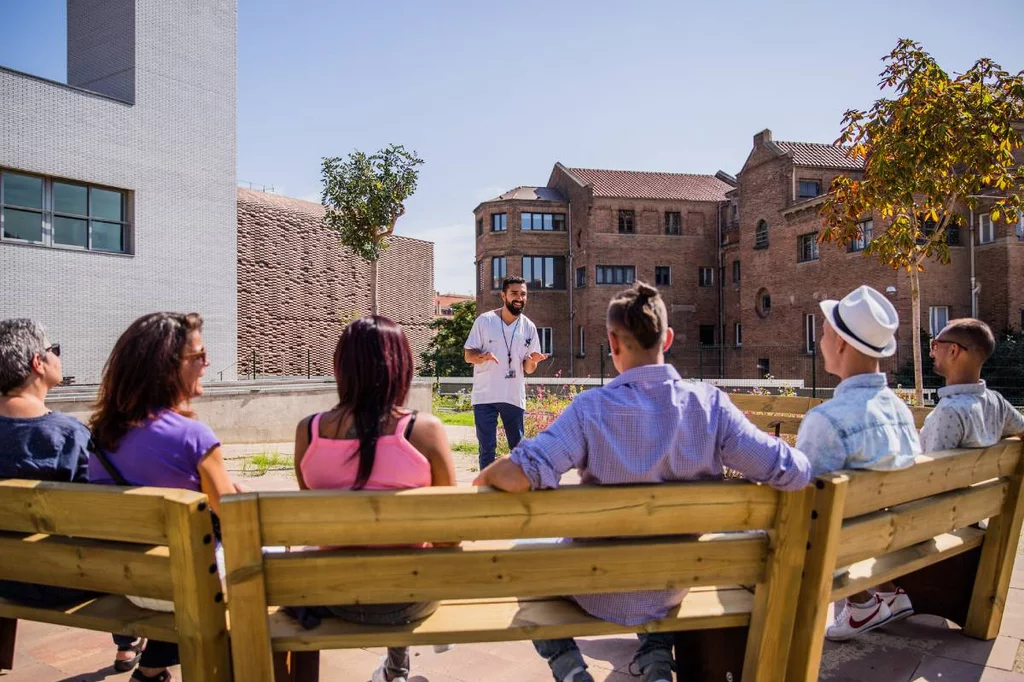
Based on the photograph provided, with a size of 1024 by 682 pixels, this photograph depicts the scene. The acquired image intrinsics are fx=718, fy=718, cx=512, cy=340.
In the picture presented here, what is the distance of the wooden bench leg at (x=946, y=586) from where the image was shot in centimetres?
359

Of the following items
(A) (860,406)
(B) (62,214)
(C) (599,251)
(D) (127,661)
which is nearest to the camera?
(A) (860,406)

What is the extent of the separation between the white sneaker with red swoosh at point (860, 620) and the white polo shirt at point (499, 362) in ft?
11.0

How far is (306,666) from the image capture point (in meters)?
2.48

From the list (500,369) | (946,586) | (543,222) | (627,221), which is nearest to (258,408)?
(500,369)

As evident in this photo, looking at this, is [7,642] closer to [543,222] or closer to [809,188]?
[809,188]

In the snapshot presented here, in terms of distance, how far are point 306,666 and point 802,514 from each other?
68.6 inches

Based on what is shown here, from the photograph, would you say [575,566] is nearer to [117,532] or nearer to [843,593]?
[843,593]

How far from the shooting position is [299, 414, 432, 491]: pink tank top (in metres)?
2.41

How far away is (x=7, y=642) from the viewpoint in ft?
10.2

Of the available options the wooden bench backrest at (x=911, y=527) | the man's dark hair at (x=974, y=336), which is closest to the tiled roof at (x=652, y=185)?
the man's dark hair at (x=974, y=336)

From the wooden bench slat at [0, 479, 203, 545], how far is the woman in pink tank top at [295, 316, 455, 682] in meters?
0.45

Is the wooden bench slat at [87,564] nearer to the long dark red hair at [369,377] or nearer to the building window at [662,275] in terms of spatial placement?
the long dark red hair at [369,377]

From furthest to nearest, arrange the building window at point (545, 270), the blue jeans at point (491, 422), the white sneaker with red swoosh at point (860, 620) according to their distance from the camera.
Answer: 1. the building window at point (545, 270)
2. the blue jeans at point (491, 422)
3. the white sneaker with red swoosh at point (860, 620)

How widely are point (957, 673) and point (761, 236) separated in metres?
38.0
